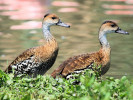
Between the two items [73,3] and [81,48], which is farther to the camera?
[73,3]

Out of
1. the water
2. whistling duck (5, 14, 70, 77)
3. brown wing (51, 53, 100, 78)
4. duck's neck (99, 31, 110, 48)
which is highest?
duck's neck (99, 31, 110, 48)

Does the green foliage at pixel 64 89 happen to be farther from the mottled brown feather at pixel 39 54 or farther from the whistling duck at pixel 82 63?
the mottled brown feather at pixel 39 54

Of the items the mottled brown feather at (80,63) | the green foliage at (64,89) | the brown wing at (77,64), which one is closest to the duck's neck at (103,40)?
the mottled brown feather at (80,63)

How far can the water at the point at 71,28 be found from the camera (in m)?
12.6

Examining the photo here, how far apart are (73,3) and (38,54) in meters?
12.8

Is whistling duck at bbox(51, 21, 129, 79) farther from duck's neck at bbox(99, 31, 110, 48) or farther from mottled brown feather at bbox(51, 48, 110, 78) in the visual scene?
duck's neck at bbox(99, 31, 110, 48)

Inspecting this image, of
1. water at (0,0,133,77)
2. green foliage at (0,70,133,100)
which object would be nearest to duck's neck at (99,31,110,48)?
green foliage at (0,70,133,100)

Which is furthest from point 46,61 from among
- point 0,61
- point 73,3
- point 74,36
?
point 73,3

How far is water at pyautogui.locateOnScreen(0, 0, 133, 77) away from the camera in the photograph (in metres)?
12.6

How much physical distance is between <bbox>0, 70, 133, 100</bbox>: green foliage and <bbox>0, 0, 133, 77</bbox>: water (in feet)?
12.4

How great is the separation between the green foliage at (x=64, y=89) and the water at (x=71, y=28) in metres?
3.78

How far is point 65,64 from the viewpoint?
8.12 meters

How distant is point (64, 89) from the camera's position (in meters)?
6.95

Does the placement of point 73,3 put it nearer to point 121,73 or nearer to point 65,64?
point 121,73
